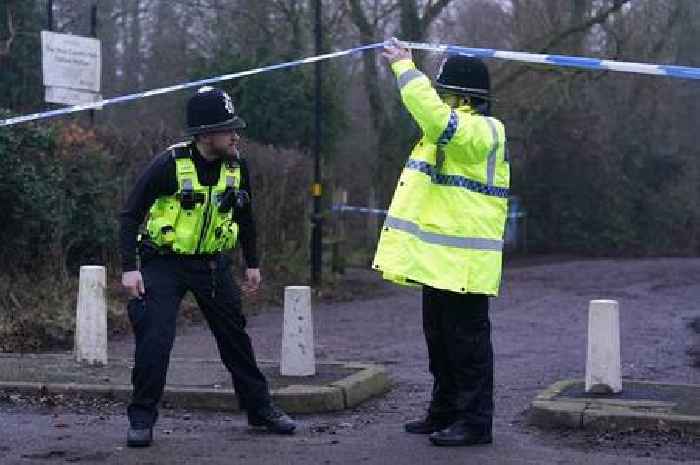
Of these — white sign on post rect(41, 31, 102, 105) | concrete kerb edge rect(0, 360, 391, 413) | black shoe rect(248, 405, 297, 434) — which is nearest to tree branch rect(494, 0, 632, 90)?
white sign on post rect(41, 31, 102, 105)

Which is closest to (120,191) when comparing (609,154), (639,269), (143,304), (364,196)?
(143,304)

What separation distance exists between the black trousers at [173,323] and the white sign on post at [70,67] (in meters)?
11.5

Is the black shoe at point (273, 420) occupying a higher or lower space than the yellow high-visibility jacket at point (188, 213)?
lower

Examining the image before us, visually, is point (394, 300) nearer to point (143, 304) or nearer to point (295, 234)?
point (295, 234)

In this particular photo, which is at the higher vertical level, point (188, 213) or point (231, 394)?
point (188, 213)

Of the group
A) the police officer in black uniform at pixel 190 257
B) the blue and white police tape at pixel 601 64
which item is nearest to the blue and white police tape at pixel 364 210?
the blue and white police tape at pixel 601 64

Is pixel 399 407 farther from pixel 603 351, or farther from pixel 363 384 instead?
pixel 603 351

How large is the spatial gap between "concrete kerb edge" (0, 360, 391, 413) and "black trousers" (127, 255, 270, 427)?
2.98 ft

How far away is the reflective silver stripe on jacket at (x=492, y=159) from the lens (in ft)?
22.4

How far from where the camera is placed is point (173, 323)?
6953 millimetres

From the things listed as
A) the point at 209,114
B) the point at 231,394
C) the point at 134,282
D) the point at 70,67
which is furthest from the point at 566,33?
the point at 134,282

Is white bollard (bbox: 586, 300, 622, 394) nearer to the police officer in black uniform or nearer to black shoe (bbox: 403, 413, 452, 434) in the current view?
black shoe (bbox: 403, 413, 452, 434)

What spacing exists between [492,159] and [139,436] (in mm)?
2399

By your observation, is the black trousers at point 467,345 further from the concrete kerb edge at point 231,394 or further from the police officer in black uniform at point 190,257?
the concrete kerb edge at point 231,394
